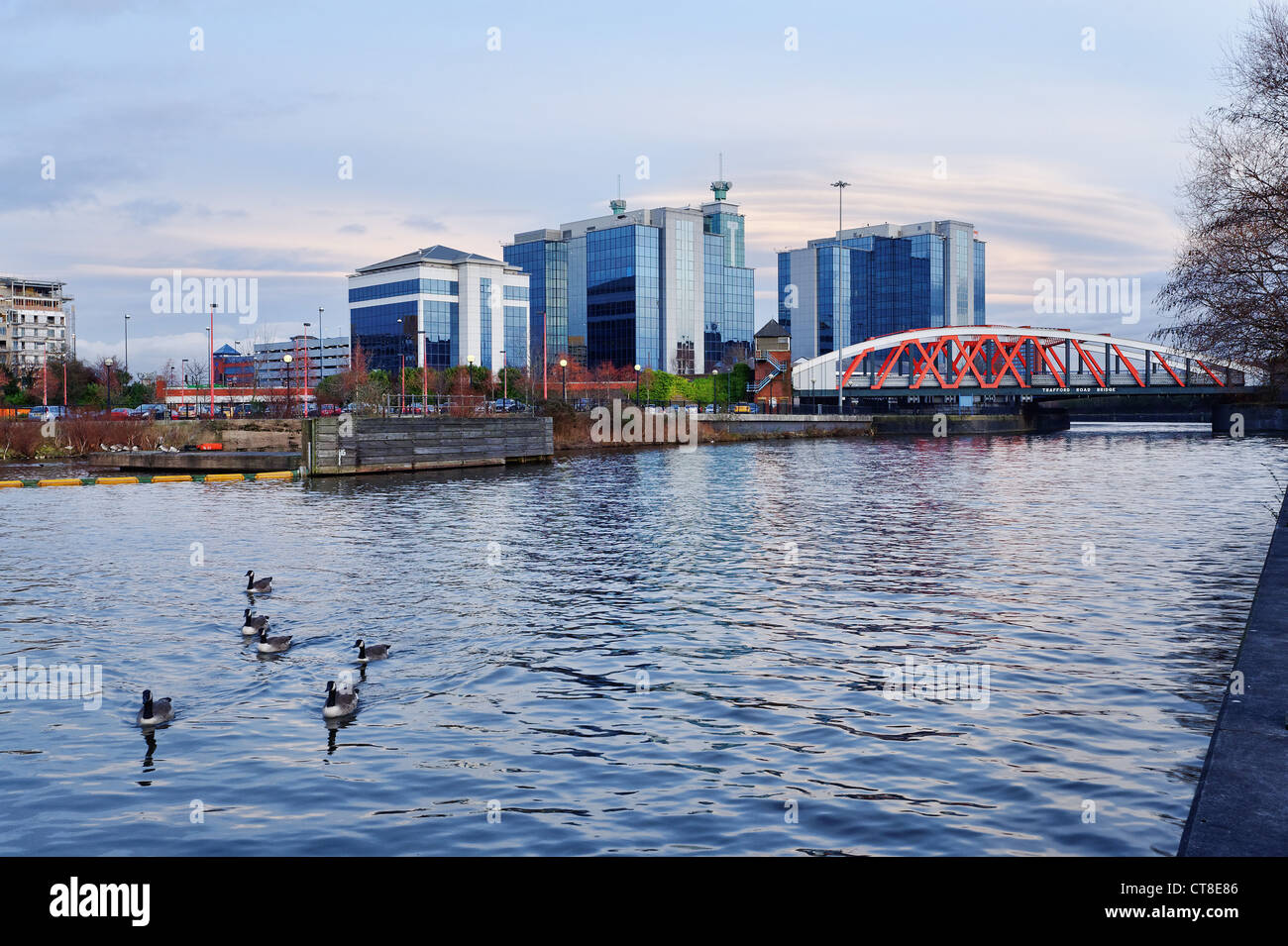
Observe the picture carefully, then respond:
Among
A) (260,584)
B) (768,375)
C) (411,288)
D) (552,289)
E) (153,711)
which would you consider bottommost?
(153,711)

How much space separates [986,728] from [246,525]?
83.8 ft

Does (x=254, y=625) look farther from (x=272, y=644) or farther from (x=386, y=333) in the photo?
(x=386, y=333)

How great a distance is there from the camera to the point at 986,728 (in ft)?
41.0

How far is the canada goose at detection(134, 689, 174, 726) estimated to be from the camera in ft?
41.9

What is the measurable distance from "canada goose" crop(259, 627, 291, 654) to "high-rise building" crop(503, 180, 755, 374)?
14947 cm

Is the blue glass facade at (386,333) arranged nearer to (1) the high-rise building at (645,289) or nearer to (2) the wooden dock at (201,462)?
(1) the high-rise building at (645,289)

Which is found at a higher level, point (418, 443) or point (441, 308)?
point (441, 308)

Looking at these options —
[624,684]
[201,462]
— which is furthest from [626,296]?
[624,684]

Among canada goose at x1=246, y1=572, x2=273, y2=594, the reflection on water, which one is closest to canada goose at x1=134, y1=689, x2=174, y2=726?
the reflection on water

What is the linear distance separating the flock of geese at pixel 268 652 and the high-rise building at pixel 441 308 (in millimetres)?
124964

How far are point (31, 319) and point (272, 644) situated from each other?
192674mm

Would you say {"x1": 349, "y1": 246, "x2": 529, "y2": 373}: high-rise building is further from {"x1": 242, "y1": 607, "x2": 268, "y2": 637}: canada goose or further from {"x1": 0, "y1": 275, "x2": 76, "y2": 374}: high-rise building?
{"x1": 242, "y1": 607, "x2": 268, "y2": 637}: canada goose

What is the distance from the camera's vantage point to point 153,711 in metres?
12.8

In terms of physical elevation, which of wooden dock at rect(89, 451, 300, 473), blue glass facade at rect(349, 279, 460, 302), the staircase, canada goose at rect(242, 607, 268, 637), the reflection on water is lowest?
the reflection on water
